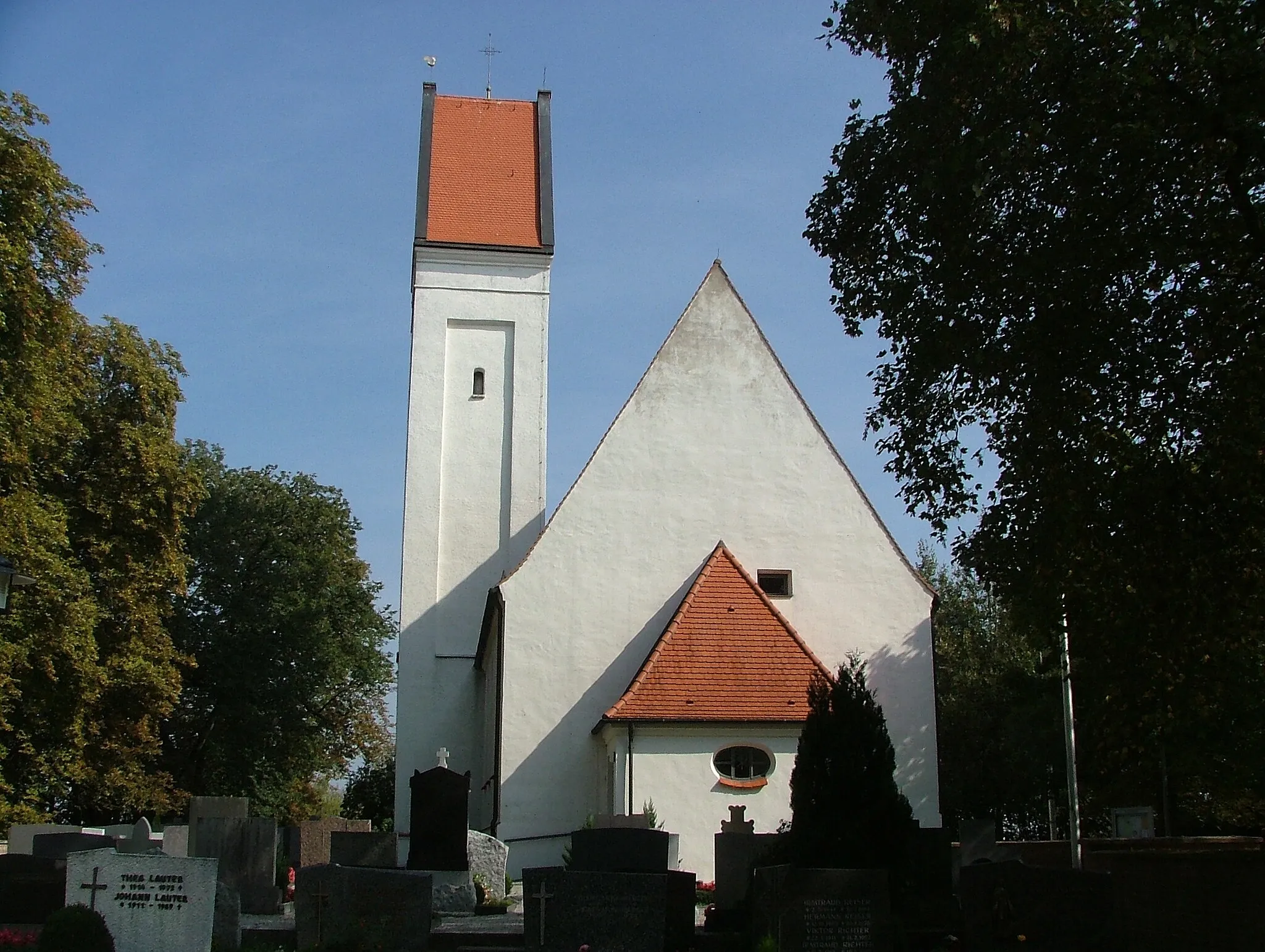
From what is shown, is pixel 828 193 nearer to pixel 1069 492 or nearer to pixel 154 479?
pixel 1069 492

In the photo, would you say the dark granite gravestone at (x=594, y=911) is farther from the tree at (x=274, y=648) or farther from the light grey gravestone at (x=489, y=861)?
the tree at (x=274, y=648)

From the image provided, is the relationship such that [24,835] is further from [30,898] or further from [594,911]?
[594,911]

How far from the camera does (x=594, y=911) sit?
11297 mm

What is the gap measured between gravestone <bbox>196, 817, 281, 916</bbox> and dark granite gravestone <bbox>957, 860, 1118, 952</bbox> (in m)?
9.10

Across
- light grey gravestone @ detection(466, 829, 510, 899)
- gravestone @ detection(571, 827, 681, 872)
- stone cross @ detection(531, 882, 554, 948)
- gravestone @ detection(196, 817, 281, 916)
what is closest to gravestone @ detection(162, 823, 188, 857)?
gravestone @ detection(196, 817, 281, 916)

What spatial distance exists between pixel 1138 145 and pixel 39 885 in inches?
463

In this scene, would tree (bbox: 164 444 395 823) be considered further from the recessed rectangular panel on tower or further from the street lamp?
the street lamp

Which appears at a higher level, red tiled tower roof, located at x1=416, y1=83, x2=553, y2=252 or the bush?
red tiled tower roof, located at x1=416, y1=83, x2=553, y2=252

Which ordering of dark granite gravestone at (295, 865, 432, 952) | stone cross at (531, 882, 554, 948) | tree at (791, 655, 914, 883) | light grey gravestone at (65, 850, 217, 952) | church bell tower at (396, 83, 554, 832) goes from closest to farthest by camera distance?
light grey gravestone at (65, 850, 217, 952) → stone cross at (531, 882, 554, 948) → dark granite gravestone at (295, 865, 432, 952) → tree at (791, 655, 914, 883) → church bell tower at (396, 83, 554, 832)

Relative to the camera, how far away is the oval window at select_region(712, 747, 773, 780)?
65.3 ft

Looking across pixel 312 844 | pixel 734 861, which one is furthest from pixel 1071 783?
pixel 312 844

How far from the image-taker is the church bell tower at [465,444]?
27641 millimetres

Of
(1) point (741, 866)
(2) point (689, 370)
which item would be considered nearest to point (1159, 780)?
(2) point (689, 370)

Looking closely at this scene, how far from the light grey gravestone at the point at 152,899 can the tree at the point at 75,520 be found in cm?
1171
